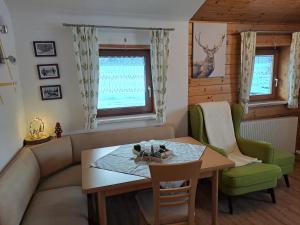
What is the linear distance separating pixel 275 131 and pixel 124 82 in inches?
99.4

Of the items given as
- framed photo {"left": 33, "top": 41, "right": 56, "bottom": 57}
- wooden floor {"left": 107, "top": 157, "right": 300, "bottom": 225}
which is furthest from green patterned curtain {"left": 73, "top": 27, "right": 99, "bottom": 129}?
wooden floor {"left": 107, "top": 157, "right": 300, "bottom": 225}

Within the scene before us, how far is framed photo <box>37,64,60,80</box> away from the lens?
8.47ft

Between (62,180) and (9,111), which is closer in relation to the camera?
(9,111)

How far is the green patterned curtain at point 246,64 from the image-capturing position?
322 cm

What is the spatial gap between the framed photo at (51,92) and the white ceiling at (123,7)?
2.77 feet

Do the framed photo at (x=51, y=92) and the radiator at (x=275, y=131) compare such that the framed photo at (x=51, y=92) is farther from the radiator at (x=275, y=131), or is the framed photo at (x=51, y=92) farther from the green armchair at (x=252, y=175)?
the radiator at (x=275, y=131)

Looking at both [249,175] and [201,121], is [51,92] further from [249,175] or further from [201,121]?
[249,175]

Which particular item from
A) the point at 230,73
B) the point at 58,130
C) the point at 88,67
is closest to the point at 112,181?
the point at 58,130

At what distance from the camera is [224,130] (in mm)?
3080

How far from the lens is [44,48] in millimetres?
2555

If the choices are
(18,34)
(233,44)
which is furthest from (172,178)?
(233,44)

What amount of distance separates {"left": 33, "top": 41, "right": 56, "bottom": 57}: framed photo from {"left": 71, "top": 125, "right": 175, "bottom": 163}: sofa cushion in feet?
3.23

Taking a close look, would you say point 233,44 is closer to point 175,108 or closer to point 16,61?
point 175,108

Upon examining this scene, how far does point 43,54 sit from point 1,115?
3.11 ft
